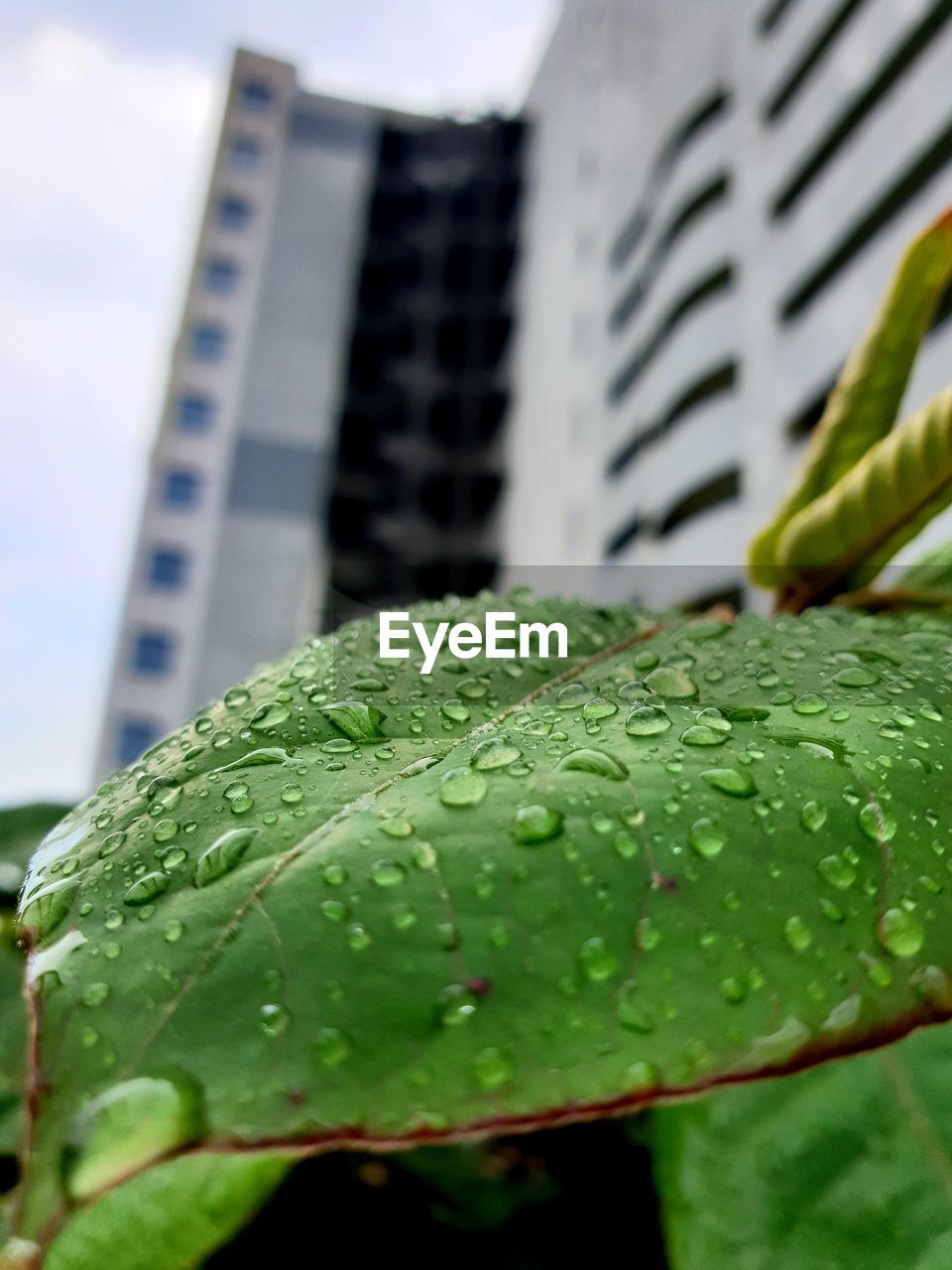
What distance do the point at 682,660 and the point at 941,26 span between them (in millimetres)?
9712

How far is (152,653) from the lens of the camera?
15.6 meters

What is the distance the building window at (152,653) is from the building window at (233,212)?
8.80 m

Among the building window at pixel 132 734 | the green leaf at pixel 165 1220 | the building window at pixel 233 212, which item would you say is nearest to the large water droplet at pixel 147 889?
the green leaf at pixel 165 1220

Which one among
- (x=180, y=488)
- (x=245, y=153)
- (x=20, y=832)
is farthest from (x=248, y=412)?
(x=20, y=832)

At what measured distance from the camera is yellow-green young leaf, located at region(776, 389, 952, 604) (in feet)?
1.11

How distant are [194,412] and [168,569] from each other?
10.7 ft

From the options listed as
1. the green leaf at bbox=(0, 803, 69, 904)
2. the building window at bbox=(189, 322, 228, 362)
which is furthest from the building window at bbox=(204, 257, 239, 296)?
the green leaf at bbox=(0, 803, 69, 904)

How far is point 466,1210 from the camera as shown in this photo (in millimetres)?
319

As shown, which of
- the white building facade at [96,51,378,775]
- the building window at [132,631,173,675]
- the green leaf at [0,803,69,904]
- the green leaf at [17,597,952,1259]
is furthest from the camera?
the white building facade at [96,51,378,775]

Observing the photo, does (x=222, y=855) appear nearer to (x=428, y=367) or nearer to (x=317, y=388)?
(x=317, y=388)

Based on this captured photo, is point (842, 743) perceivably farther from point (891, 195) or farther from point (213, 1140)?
point (891, 195)

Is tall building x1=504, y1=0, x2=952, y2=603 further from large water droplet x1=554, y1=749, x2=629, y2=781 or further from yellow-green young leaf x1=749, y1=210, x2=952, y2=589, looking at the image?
large water droplet x1=554, y1=749, x2=629, y2=781

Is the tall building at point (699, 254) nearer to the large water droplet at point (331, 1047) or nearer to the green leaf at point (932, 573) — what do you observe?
the green leaf at point (932, 573)

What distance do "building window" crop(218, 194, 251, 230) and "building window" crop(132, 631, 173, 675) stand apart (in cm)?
880
